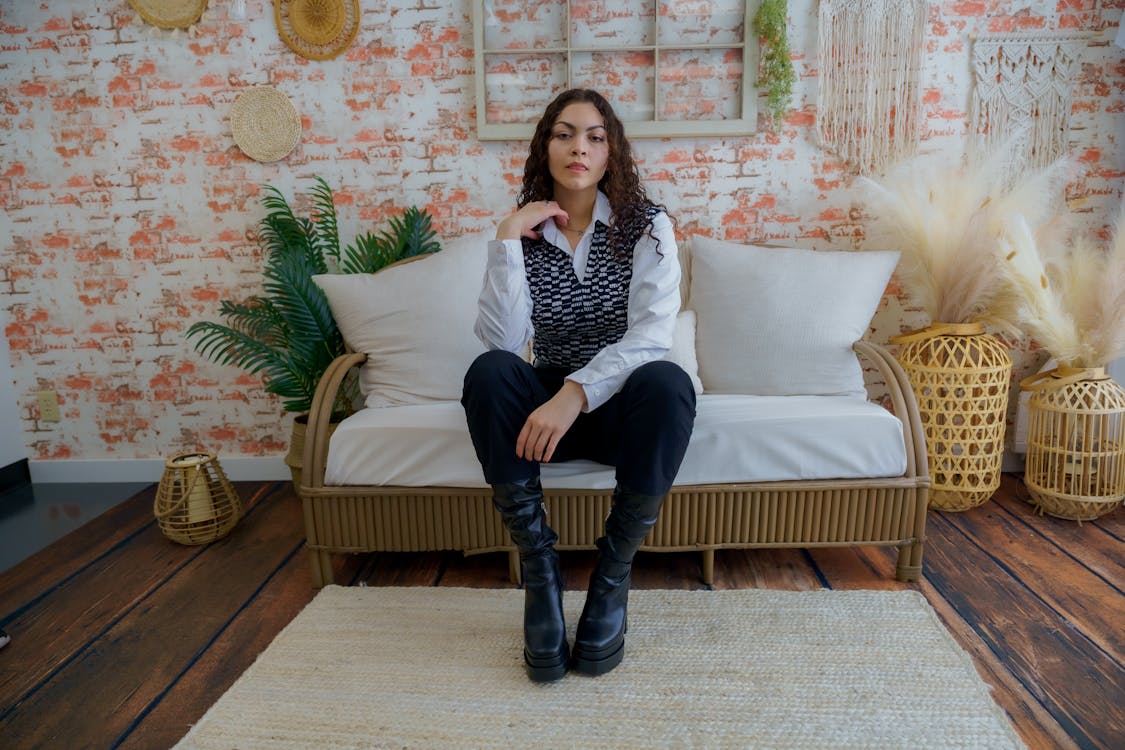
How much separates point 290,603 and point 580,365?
994mm

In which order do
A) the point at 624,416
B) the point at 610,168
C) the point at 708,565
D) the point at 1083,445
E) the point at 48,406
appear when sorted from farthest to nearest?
the point at 48,406
the point at 1083,445
the point at 708,565
the point at 610,168
the point at 624,416

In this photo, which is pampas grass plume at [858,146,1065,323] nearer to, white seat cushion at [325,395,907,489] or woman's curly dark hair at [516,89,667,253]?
white seat cushion at [325,395,907,489]

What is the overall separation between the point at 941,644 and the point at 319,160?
2490 mm

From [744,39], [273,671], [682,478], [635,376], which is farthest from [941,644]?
[744,39]

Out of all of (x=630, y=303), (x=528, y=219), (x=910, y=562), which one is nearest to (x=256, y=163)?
(x=528, y=219)

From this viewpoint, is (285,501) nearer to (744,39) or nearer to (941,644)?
(941,644)

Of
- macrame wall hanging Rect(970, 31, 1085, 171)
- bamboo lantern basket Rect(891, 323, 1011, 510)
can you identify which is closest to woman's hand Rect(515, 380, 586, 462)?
bamboo lantern basket Rect(891, 323, 1011, 510)

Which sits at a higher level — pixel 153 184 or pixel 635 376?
pixel 153 184

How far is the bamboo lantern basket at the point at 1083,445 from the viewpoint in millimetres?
2230

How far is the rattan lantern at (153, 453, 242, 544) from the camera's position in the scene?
Result: 220 cm

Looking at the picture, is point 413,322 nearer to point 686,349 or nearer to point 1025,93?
point 686,349

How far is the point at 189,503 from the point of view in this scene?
2.20 m

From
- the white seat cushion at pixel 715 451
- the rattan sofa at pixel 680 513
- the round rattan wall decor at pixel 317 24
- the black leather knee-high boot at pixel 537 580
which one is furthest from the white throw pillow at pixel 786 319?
the round rattan wall decor at pixel 317 24

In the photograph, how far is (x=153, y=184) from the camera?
265 centimetres
